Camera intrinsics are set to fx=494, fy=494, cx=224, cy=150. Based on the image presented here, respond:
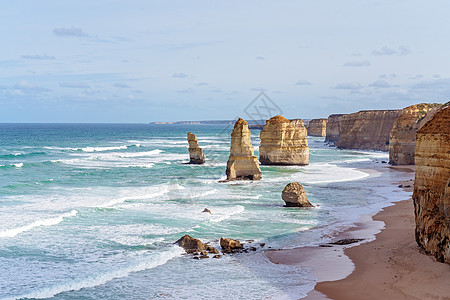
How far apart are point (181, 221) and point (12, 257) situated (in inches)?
354

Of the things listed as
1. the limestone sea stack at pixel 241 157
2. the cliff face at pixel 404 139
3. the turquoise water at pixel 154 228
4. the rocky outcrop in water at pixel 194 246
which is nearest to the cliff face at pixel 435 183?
the turquoise water at pixel 154 228

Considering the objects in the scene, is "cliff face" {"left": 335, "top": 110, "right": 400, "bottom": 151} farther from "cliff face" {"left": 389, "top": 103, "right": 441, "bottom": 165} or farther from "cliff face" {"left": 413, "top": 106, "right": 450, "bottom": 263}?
"cliff face" {"left": 413, "top": 106, "right": 450, "bottom": 263}

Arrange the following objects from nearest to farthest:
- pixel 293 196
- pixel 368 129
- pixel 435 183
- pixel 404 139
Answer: pixel 435 183 < pixel 293 196 < pixel 404 139 < pixel 368 129

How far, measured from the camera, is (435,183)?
17203 millimetres

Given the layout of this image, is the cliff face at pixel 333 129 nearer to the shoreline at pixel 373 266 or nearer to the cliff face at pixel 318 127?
the cliff face at pixel 318 127

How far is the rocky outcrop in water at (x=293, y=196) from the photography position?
29703 mm

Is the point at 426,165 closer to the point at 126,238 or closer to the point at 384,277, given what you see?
the point at 384,277

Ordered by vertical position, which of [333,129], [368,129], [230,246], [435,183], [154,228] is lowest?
[154,228]

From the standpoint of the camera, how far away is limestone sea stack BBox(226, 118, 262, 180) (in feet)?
140

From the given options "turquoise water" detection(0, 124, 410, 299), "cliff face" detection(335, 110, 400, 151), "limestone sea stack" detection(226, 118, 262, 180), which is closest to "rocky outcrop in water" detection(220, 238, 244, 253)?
"turquoise water" detection(0, 124, 410, 299)

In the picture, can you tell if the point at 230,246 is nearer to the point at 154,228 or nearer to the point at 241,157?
the point at 154,228

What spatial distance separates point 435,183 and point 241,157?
87.3ft

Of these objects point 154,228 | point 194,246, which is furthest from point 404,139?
point 194,246

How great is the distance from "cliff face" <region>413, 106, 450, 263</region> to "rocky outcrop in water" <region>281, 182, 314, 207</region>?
1191 cm
